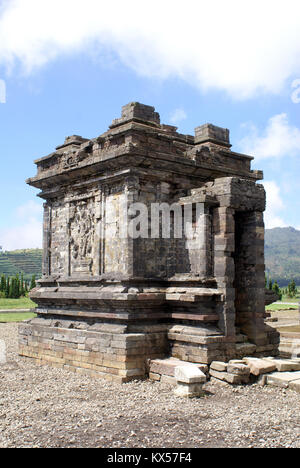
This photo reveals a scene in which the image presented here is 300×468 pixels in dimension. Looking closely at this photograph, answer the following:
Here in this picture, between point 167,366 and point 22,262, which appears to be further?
point 22,262

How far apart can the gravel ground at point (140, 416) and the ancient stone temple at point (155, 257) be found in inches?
46.3

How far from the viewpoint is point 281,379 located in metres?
10.9

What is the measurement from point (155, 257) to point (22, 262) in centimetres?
16277

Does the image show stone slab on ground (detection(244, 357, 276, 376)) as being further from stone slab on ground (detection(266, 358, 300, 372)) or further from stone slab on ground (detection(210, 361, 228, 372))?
stone slab on ground (detection(210, 361, 228, 372))

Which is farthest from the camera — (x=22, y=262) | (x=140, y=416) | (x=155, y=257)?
(x=22, y=262)

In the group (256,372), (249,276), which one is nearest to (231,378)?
(256,372)

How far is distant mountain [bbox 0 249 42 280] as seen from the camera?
512ft

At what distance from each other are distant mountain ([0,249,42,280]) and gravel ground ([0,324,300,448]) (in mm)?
141312

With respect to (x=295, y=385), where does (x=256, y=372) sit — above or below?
above

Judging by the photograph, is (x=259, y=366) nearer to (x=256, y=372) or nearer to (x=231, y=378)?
(x=256, y=372)

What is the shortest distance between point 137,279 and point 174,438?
527 centimetres

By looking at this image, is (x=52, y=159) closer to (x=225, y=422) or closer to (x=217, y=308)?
(x=217, y=308)

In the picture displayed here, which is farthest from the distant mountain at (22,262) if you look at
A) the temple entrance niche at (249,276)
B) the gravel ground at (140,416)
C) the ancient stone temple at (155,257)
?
the gravel ground at (140,416)

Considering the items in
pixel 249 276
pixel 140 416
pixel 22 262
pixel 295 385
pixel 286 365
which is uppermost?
pixel 22 262
